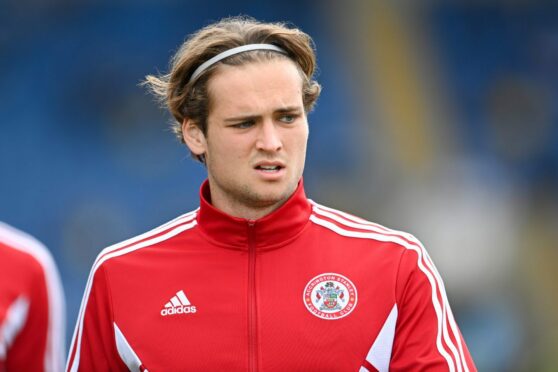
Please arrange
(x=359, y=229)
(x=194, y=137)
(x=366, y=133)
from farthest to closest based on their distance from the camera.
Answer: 1. (x=366, y=133)
2. (x=194, y=137)
3. (x=359, y=229)

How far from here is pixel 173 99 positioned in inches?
139

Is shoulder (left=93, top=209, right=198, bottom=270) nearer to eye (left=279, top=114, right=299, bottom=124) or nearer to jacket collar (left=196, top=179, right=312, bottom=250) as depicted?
jacket collar (left=196, top=179, right=312, bottom=250)

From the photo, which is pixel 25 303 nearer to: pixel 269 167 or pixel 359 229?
pixel 269 167

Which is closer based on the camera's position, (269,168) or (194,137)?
(269,168)

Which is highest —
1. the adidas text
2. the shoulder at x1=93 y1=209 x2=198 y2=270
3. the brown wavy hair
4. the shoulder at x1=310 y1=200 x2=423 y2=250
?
the brown wavy hair

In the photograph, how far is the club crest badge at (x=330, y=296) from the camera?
3154 mm

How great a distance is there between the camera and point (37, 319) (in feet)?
8.96

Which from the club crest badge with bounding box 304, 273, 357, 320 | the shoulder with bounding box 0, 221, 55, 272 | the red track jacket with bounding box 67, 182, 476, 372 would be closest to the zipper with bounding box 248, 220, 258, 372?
the red track jacket with bounding box 67, 182, 476, 372

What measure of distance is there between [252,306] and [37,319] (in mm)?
680

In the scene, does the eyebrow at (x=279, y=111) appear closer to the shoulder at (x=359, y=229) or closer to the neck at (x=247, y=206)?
the neck at (x=247, y=206)

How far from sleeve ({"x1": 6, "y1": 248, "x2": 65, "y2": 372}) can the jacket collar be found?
671mm

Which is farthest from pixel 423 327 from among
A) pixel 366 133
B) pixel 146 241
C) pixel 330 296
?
pixel 366 133

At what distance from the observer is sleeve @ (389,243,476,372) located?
3033mm

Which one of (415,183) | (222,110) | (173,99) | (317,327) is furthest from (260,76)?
(415,183)
